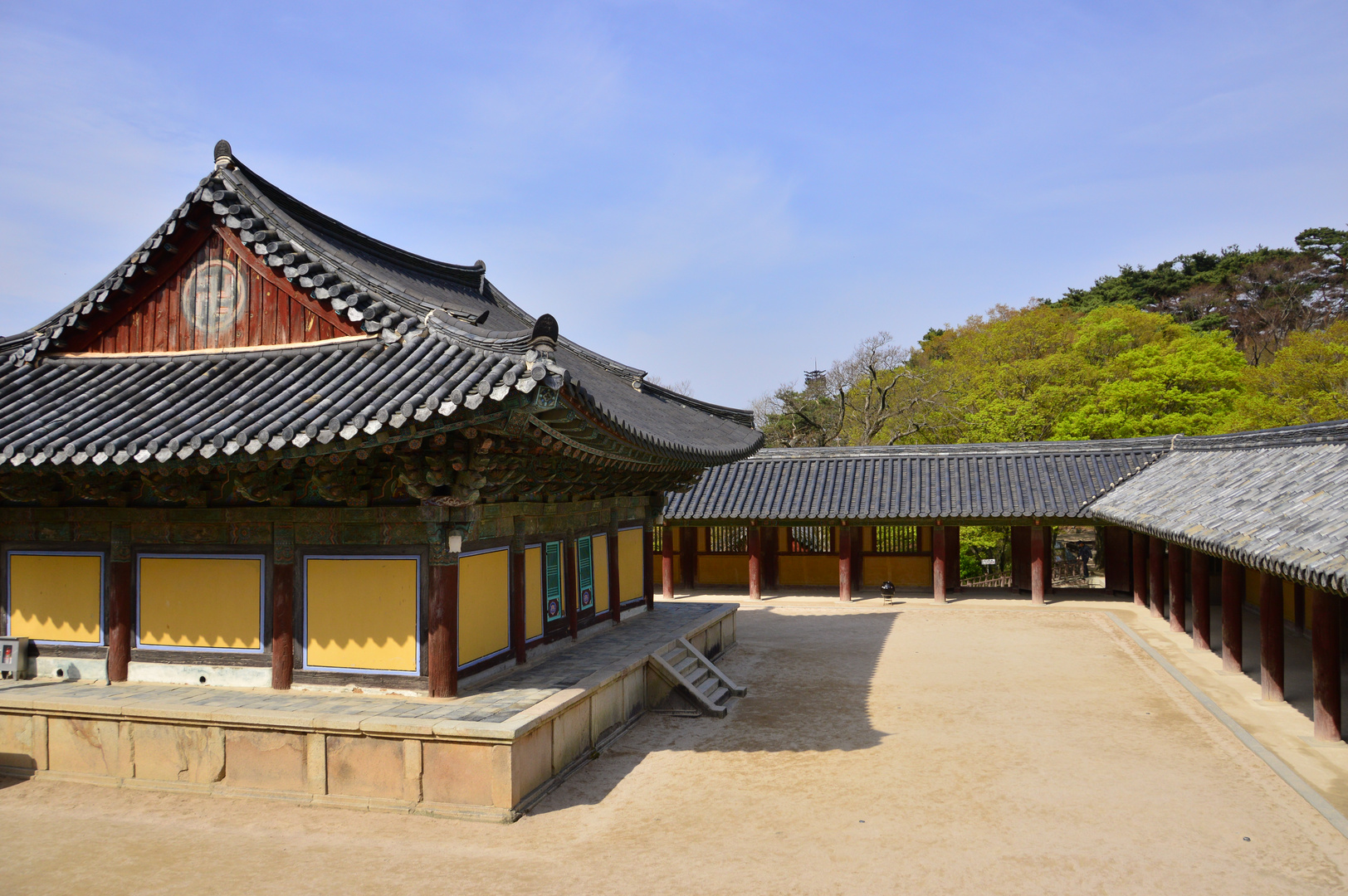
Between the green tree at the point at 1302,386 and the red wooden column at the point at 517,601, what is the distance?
24.3 meters

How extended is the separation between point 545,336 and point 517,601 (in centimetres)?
458

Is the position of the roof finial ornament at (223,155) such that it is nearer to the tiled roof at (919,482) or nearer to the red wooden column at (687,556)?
the tiled roof at (919,482)

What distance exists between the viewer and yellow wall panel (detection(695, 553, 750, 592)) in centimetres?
2594

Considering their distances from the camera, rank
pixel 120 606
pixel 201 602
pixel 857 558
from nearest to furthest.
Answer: pixel 201 602 < pixel 120 606 < pixel 857 558

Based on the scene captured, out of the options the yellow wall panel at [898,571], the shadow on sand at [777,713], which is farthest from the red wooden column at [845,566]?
the shadow on sand at [777,713]

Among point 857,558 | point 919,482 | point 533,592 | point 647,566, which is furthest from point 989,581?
point 533,592

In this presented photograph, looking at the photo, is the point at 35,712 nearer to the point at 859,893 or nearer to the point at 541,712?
the point at 541,712

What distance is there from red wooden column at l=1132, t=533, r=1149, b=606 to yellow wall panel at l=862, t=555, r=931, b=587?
5163mm

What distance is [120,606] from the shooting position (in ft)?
31.8

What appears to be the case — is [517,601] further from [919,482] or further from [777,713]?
Result: [919,482]

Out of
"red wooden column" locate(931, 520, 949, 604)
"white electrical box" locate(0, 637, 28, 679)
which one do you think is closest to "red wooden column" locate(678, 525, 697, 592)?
"red wooden column" locate(931, 520, 949, 604)

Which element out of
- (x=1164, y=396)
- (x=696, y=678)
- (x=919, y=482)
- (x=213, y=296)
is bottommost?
(x=696, y=678)

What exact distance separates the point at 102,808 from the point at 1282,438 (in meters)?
17.9

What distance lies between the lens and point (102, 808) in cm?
813
